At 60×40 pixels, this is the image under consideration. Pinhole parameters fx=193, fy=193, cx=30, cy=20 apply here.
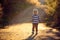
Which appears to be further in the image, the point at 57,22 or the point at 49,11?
the point at 49,11

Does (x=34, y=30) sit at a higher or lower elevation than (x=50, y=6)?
lower

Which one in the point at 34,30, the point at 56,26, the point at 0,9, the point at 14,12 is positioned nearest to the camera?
the point at 34,30

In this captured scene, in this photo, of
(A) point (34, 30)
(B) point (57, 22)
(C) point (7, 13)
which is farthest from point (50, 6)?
(C) point (7, 13)

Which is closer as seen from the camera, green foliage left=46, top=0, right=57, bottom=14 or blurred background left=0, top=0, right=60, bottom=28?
blurred background left=0, top=0, right=60, bottom=28

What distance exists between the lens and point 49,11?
1659 centimetres

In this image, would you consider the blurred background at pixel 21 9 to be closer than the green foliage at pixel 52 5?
Yes

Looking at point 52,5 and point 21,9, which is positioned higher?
point 52,5

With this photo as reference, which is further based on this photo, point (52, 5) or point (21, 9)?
point (21, 9)

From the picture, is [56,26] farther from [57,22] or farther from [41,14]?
[41,14]

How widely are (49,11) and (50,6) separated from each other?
552 mm

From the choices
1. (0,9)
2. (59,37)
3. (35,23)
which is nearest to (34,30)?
(35,23)

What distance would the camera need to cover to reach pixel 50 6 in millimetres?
16891

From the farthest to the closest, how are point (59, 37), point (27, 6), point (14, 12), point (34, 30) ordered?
point (27, 6) → point (14, 12) → point (34, 30) → point (59, 37)

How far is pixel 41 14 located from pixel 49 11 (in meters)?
5.50
